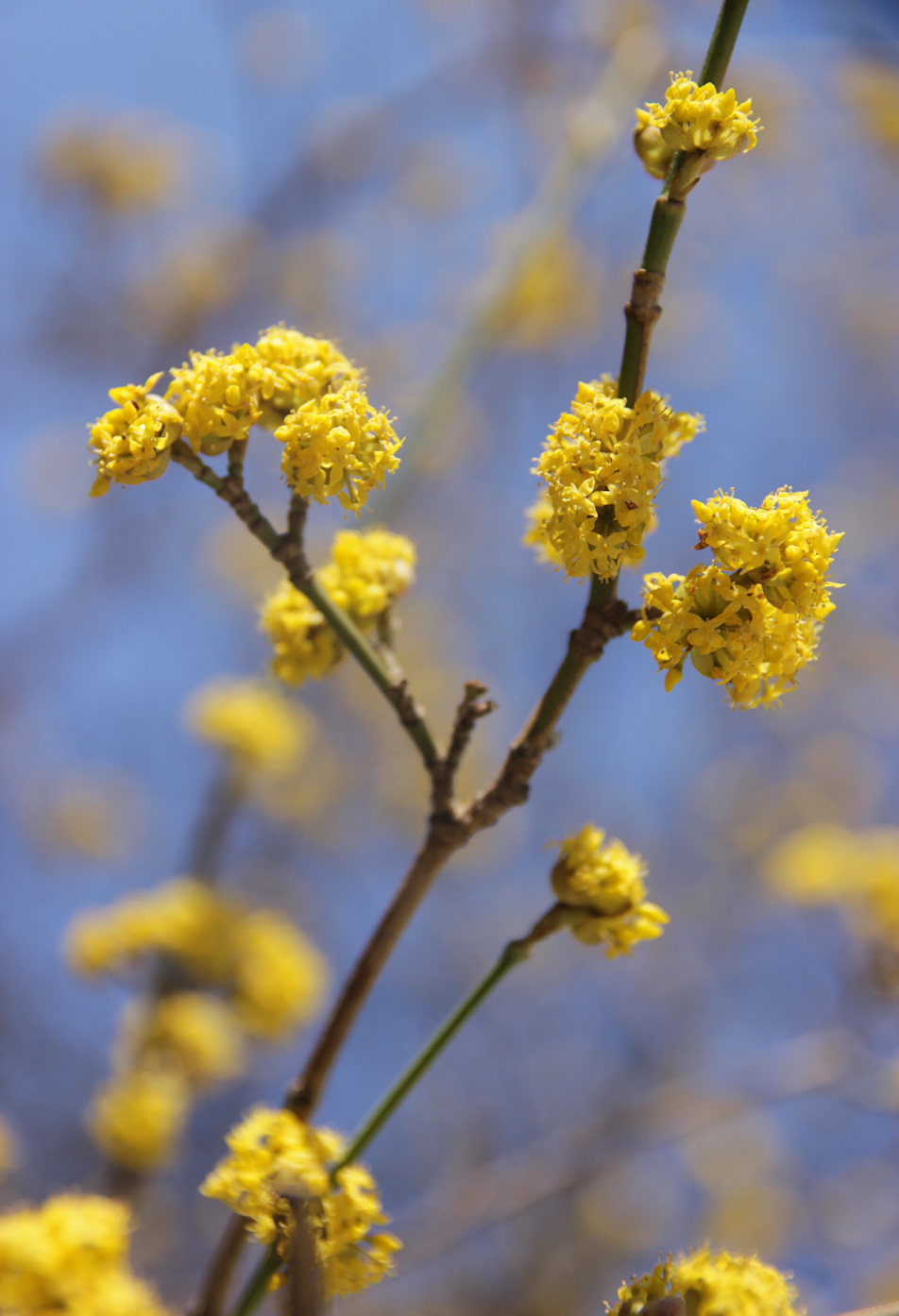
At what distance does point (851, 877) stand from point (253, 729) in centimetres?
229

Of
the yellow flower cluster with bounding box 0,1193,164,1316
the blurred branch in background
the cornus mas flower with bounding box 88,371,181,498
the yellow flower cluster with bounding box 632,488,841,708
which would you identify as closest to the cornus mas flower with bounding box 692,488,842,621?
the yellow flower cluster with bounding box 632,488,841,708

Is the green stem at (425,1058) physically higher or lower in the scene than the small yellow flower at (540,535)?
lower

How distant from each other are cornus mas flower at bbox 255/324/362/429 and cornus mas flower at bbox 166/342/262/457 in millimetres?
27

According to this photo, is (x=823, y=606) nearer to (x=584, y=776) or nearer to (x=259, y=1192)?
(x=259, y=1192)

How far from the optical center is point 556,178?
134 inches

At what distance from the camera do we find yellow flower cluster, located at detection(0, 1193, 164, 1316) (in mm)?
1553

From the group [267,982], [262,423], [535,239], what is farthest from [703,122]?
[267,982]

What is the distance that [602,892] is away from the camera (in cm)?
141

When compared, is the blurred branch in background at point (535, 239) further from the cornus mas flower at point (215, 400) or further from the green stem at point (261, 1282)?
the green stem at point (261, 1282)

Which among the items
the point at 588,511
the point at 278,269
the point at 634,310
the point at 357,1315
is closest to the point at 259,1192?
the point at 588,511

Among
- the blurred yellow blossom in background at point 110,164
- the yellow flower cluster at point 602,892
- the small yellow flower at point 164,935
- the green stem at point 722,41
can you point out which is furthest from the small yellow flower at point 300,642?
the blurred yellow blossom in background at point 110,164

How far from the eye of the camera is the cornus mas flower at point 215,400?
1.28m

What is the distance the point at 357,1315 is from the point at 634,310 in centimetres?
667

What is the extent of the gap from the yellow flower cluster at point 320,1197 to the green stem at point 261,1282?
0.12 feet
